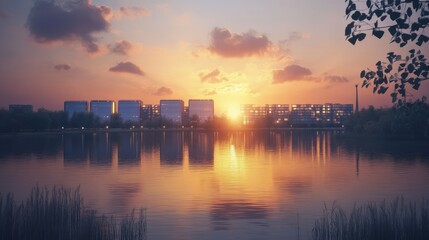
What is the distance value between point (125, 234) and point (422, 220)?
815 cm

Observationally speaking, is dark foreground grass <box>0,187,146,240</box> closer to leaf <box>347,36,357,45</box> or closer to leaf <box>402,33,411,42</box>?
leaf <box>347,36,357,45</box>

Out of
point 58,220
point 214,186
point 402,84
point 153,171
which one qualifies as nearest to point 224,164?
point 153,171

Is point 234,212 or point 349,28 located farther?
point 234,212

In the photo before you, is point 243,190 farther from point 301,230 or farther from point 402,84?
point 402,84

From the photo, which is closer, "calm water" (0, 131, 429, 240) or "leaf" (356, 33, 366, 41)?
"leaf" (356, 33, 366, 41)

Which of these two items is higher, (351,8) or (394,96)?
(351,8)

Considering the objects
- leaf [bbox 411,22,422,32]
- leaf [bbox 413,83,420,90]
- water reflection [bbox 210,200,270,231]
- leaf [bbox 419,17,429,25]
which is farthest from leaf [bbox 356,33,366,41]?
water reflection [bbox 210,200,270,231]

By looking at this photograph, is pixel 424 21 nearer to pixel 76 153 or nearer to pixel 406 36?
pixel 406 36

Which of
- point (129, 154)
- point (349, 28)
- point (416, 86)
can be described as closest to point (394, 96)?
point (416, 86)

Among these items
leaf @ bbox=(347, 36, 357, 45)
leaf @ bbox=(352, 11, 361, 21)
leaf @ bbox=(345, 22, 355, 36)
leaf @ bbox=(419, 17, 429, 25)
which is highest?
leaf @ bbox=(352, 11, 361, 21)

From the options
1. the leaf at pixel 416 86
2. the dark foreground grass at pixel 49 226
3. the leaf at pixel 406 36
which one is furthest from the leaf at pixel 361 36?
the dark foreground grass at pixel 49 226

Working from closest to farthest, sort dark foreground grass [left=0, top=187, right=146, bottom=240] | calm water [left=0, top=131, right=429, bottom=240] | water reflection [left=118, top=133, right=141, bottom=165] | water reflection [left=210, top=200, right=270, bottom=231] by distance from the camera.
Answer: dark foreground grass [left=0, top=187, right=146, bottom=240], calm water [left=0, top=131, right=429, bottom=240], water reflection [left=210, top=200, right=270, bottom=231], water reflection [left=118, top=133, right=141, bottom=165]

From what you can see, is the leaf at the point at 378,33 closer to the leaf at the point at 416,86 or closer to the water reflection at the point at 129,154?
the leaf at the point at 416,86

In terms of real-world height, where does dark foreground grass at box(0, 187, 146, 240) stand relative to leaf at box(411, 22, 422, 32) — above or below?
below
